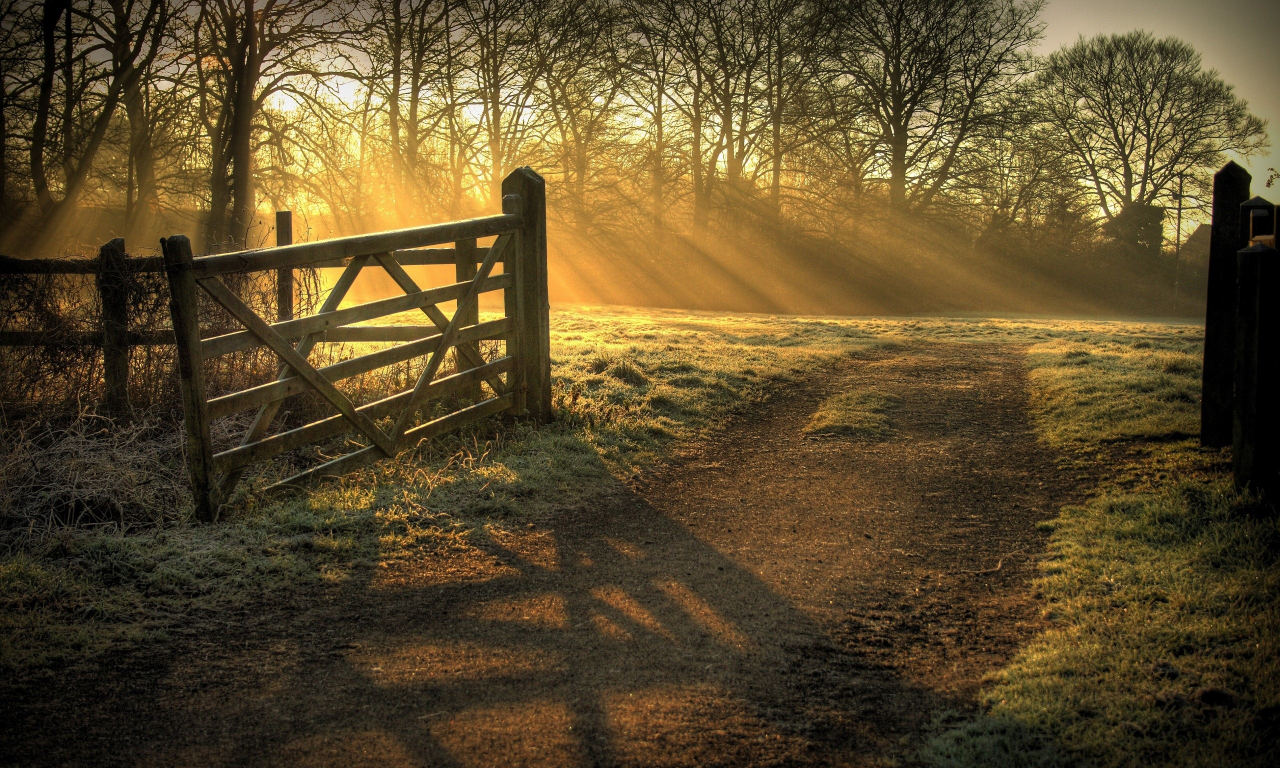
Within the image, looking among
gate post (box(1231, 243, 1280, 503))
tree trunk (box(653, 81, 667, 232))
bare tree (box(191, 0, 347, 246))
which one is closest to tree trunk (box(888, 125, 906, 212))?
tree trunk (box(653, 81, 667, 232))

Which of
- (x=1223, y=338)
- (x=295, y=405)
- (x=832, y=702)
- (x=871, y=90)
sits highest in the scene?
(x=871, y=90)

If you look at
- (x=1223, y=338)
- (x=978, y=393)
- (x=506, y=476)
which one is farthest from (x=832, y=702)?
(x=978, y=393)

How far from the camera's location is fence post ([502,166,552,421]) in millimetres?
7281

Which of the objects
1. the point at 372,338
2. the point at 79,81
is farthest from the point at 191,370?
the point at 79,81

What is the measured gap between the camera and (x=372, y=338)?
779 cm

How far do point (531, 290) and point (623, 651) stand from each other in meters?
4.48

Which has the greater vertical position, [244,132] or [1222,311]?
[244,132]

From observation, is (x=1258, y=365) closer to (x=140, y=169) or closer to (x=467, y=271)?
Answer: (x=467, y=271)

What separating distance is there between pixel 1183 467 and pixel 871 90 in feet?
83.6

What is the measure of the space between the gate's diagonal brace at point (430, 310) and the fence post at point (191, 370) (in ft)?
4.31

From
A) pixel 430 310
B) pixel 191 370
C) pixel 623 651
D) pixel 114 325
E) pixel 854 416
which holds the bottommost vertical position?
pixel 623 651

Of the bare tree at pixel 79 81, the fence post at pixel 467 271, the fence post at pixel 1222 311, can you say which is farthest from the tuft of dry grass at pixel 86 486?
the bare tree at pixel 79 81

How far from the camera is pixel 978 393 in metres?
9.70

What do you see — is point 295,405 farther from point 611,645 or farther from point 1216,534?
point 1216,534
